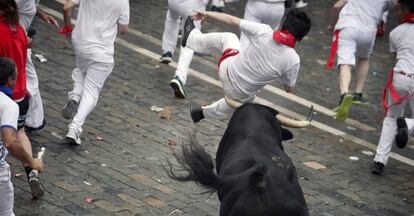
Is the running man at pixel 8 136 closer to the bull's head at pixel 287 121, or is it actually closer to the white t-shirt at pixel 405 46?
the bull's head at pixel 287 121

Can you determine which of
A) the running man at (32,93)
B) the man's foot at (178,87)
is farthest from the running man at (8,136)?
the man's foot at (178,87)

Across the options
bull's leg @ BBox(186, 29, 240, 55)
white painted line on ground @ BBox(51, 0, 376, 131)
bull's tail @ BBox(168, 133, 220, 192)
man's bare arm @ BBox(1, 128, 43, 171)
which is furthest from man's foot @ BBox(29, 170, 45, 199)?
white painted line on ground @ BBox(51, 0, 376, 131)

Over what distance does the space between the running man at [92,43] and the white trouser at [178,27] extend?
1998 millimetres

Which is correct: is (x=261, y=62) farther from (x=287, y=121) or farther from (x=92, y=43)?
(x=92, y=43)

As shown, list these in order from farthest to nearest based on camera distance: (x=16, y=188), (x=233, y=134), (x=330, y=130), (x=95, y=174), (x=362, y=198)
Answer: (x=330, y=130), (x=362, y=198), (x=95, y=174), (x=16, y=188), (x=233, y=134)

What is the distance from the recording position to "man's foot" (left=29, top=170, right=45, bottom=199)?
9.04 meters

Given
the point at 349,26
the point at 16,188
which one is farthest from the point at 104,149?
the point at 349,26

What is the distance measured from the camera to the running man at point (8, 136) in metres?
7.58

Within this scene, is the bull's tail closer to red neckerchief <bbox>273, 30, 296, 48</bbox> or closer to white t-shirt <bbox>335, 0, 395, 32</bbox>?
red neckerchief <bbox>273, 30, 296, 48</bbox>

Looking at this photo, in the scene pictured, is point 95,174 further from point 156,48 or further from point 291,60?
point 156,48

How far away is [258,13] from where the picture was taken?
13.6 metres

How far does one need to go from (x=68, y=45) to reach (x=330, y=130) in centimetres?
420

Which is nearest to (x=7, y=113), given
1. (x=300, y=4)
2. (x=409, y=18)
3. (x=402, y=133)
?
(x=402, y=133)

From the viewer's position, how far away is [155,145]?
11.1m
